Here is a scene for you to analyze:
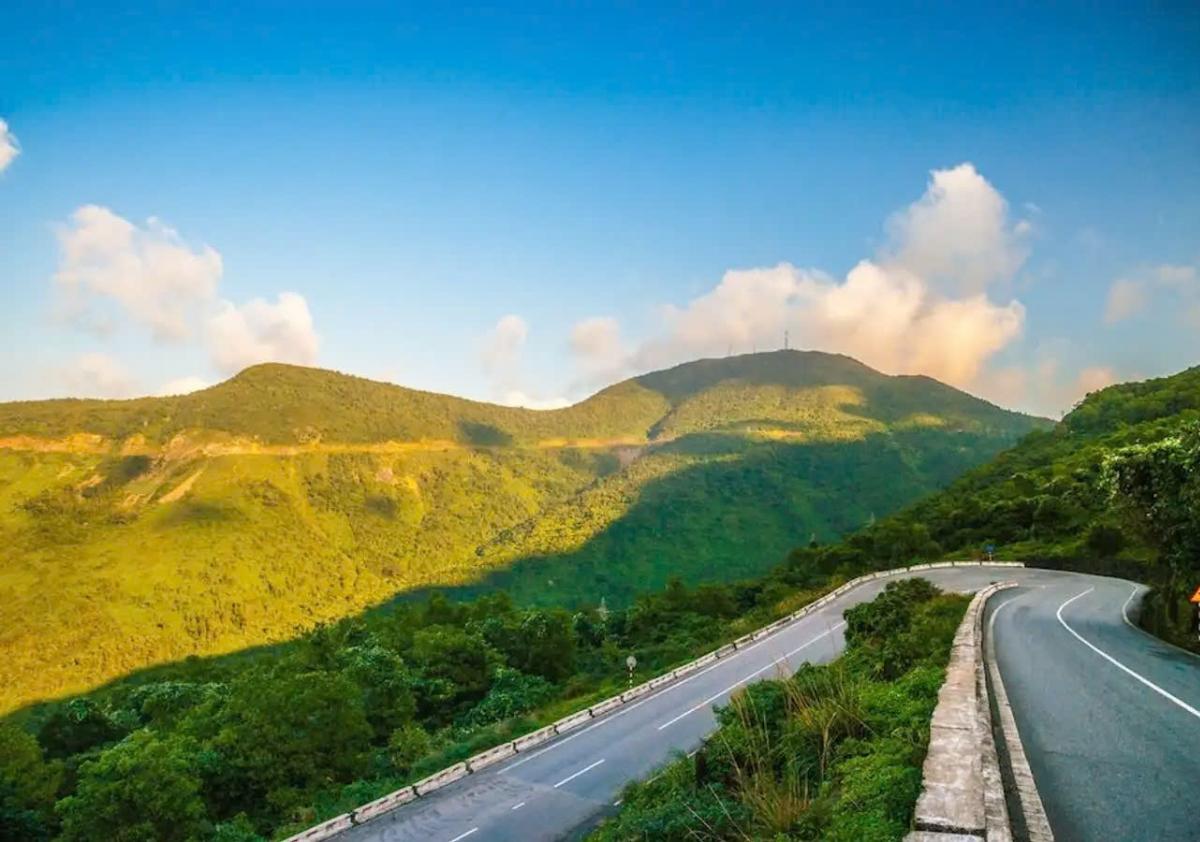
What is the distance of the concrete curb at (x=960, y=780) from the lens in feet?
13.6

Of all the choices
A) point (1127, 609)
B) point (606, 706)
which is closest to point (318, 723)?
point (606, 706)

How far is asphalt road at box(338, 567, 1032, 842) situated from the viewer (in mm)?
14930

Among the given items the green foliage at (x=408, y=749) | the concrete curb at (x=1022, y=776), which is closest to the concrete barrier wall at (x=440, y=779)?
the green foliage at (x=408, y=749)

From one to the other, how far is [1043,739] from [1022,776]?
8.62 ft

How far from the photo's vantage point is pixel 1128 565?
139ft

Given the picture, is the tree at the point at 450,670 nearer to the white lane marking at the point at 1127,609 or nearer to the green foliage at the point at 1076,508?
the white lane marking at the point at 1127,609

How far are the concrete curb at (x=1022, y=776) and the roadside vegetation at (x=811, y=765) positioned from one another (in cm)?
78

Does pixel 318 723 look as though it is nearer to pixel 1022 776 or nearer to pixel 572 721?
pixel 572 721

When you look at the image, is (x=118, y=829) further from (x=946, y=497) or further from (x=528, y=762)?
(x=946, y=497)

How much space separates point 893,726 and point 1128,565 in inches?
1852

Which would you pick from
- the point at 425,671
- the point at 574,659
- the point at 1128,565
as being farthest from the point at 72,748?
the point at 1128,565

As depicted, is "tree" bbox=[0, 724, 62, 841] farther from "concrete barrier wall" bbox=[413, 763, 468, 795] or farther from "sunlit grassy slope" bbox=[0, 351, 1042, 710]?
"sunlit grassy slope" bbox=[0, 351, 1042, 710]

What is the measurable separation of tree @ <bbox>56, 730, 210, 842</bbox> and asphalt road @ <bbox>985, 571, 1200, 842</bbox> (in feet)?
81.2

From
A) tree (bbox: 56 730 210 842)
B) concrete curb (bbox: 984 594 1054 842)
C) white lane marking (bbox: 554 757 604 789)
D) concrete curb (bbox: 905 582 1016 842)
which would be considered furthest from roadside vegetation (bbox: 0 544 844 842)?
concrete curb (bbox: 905 582 1016 842)
